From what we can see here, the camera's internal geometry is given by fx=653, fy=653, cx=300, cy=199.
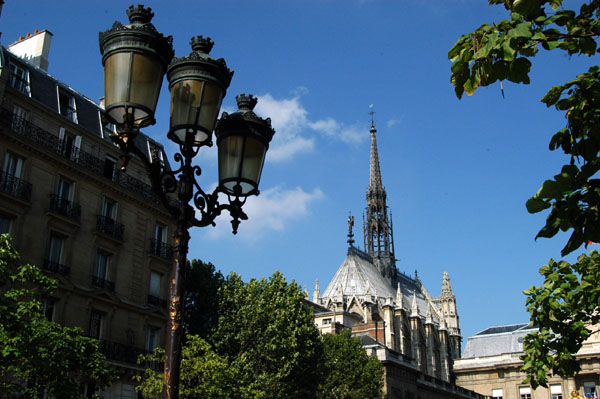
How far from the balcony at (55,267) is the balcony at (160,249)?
5.56 meters

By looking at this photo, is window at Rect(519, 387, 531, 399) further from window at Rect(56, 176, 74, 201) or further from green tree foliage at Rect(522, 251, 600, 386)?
green tree foliage at Rect(522, 251, 600, 386)

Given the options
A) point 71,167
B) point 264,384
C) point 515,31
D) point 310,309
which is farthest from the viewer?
point 310,309

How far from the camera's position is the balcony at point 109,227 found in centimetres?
2912

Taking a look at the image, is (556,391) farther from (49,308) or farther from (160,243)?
(49,308)

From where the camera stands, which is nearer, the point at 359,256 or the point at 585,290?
the point at 585,290

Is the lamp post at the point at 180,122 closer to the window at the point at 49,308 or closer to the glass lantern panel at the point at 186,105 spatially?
the glass lantern panel at the point at 186,105

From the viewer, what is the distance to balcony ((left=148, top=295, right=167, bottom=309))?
103ft

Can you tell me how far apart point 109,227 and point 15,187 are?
5.06 meters

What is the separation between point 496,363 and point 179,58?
7048 cm

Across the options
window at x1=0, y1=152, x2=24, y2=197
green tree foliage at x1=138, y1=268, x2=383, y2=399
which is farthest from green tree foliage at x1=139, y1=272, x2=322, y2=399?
window at x1=0, y1=152, x2=24, y2=197

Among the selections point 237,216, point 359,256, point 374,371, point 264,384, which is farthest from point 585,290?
point 359,256

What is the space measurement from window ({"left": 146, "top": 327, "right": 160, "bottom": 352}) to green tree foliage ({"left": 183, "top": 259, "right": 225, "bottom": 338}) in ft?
13.9

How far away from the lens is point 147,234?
32.1 m

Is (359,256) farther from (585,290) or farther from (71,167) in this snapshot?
(585,290)
